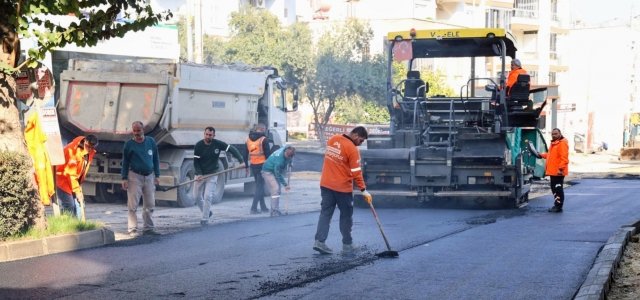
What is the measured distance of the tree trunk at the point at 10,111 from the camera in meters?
10.2

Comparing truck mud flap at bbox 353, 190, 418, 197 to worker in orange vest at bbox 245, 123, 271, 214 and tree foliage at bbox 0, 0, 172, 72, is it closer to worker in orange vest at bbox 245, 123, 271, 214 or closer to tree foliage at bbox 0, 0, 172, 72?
worker in orange vest at bbox 245, 123, 271, 214

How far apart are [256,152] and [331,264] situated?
7170mm

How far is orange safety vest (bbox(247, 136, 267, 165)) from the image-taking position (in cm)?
1591

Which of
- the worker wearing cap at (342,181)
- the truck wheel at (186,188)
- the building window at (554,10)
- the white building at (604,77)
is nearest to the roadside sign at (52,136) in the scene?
the worker wearing cap at (342,181)

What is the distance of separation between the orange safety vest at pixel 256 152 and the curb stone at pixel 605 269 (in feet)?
22.2

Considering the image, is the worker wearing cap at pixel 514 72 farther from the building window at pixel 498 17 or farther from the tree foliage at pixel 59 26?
the building window at pixel 498 17

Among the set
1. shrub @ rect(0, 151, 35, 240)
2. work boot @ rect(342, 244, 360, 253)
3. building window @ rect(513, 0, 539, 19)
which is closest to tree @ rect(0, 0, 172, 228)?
shrub @ rect(0, 151, 35, 240)

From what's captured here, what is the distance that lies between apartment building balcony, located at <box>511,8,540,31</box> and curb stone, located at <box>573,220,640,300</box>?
49.9 meters

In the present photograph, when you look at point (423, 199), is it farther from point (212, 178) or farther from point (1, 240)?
point (1, 240)

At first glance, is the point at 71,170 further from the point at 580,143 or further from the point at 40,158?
the point at 580,143

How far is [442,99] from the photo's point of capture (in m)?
16.6

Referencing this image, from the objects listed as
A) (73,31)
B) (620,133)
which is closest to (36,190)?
(73,31)

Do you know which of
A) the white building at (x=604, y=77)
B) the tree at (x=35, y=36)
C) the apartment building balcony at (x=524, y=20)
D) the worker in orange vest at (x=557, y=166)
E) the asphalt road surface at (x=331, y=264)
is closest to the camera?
the asphalt road surface at (x=331, y=264)

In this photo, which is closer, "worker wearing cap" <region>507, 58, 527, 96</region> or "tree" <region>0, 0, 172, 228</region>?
"tree" <region>0, 0, 172, 228</region>
